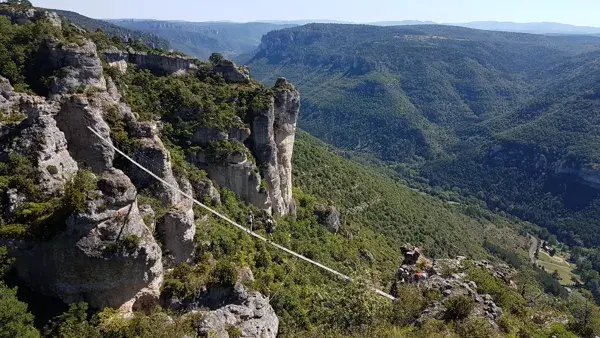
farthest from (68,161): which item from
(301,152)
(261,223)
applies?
(301,152)

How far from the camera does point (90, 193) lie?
2158 cm

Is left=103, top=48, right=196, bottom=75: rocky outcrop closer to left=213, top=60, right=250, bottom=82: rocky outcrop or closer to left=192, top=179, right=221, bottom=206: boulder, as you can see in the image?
left=213, top=60, right=250, bottom=82: rocky outcrop

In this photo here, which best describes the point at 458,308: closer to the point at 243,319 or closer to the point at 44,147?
the point at 243,319

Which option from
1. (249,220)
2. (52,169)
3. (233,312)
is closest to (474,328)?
(233,312)

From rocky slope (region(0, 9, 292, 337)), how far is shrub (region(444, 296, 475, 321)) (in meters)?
9.81

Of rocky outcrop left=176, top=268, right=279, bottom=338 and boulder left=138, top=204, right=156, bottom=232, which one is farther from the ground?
boulder left=138, top=204, right=156, bottom=232

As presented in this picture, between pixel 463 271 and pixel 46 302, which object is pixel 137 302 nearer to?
pixel 46 302

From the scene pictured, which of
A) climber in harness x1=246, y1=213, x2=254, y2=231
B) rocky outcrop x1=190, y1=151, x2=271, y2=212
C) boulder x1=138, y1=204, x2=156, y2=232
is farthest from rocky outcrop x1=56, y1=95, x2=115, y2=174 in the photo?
climber in harness x1=246, y1=213, x2=254, y2=231

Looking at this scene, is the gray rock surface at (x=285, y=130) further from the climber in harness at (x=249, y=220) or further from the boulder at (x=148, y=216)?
the boulder at (x=148, y=216)

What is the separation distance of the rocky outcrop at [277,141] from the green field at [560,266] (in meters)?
104

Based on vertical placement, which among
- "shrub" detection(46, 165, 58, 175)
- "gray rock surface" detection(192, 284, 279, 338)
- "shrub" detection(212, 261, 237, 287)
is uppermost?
"shrub" detection(46, 165, 58, 175)

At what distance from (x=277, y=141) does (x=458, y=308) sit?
94.8ft

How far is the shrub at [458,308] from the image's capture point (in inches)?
969

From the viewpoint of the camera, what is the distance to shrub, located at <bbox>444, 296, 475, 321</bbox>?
24625 mm
